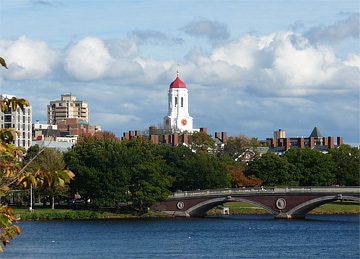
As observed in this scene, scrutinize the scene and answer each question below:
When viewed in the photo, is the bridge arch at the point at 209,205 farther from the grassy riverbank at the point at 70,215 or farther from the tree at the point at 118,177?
the grassy riverbank at the point at 70,215

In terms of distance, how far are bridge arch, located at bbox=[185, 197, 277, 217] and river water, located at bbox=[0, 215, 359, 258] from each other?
3300 millimetres

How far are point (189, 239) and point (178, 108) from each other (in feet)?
412

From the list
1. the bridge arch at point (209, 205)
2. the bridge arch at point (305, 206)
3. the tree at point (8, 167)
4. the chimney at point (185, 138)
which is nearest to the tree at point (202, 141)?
the chimney at point (185, 138)

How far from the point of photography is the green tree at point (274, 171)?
405ft

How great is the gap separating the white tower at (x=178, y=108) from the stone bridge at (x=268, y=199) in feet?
301

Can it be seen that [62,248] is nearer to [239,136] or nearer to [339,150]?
[339,150]

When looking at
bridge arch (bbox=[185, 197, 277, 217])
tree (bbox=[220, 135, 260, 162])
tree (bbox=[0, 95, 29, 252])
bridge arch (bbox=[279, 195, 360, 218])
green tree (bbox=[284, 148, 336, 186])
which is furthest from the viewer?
tree (bbox=[220, 135, 260, 162])

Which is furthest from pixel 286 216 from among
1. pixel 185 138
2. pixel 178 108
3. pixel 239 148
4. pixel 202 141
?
pixel 178 108

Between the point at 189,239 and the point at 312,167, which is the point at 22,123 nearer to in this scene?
the point at 312,167

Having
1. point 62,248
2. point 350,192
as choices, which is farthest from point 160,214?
point 62,248

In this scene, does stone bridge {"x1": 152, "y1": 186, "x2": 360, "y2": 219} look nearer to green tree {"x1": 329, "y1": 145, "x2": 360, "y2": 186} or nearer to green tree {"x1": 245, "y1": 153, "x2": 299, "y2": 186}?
green tree {"x1": 245, "y1": 153, "x2": 299, "y2": 186}

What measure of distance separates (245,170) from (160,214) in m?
31.8

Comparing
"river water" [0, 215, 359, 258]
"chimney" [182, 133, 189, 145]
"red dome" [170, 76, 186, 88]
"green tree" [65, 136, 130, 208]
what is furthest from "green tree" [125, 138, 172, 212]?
"red dome" [170, 76, 186, 88]

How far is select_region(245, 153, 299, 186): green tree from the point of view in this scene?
12339 cm
